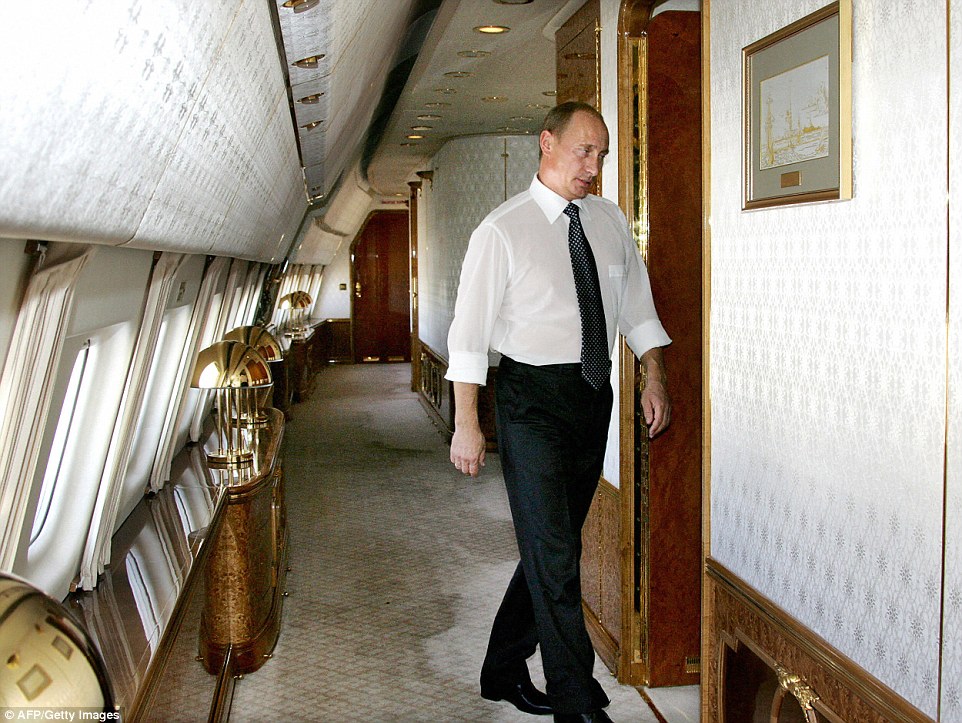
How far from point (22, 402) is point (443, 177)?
9422 mm

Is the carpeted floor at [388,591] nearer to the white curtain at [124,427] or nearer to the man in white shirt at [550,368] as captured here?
the man in white shirt at [550,368]

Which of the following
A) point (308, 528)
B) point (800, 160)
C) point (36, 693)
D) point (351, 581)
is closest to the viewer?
point (36, 693)

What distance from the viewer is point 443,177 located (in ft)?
37.0

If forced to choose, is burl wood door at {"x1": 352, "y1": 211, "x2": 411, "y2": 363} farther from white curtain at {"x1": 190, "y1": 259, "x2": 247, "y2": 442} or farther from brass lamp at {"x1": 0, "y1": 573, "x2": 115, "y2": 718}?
brass lamp at {"x1": 0, "y1": 573, "x2": 115, "y2": 718}

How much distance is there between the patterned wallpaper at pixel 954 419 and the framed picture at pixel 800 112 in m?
0.36

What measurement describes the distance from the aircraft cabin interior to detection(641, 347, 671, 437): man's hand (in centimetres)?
29

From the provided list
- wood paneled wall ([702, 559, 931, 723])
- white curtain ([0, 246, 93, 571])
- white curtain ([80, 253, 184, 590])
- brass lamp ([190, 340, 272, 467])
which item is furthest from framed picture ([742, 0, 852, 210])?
brass lamp ([190, 340, 272, 467])

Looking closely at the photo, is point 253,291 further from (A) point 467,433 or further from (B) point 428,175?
(A) point 467,433

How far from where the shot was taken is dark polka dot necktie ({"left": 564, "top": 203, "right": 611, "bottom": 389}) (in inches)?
130

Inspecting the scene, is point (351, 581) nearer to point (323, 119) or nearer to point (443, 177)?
point (323, 119)

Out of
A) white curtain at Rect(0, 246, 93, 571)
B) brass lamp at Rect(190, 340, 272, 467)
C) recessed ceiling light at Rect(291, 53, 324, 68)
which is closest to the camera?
white curtain at Rect(0, 246, 93, 571)

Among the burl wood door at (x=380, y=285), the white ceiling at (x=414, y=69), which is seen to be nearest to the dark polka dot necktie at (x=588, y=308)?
the white ceiling at (x=414, y=69)

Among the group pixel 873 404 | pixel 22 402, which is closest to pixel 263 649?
pixel 22 402

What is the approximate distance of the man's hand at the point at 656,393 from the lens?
140 inches
